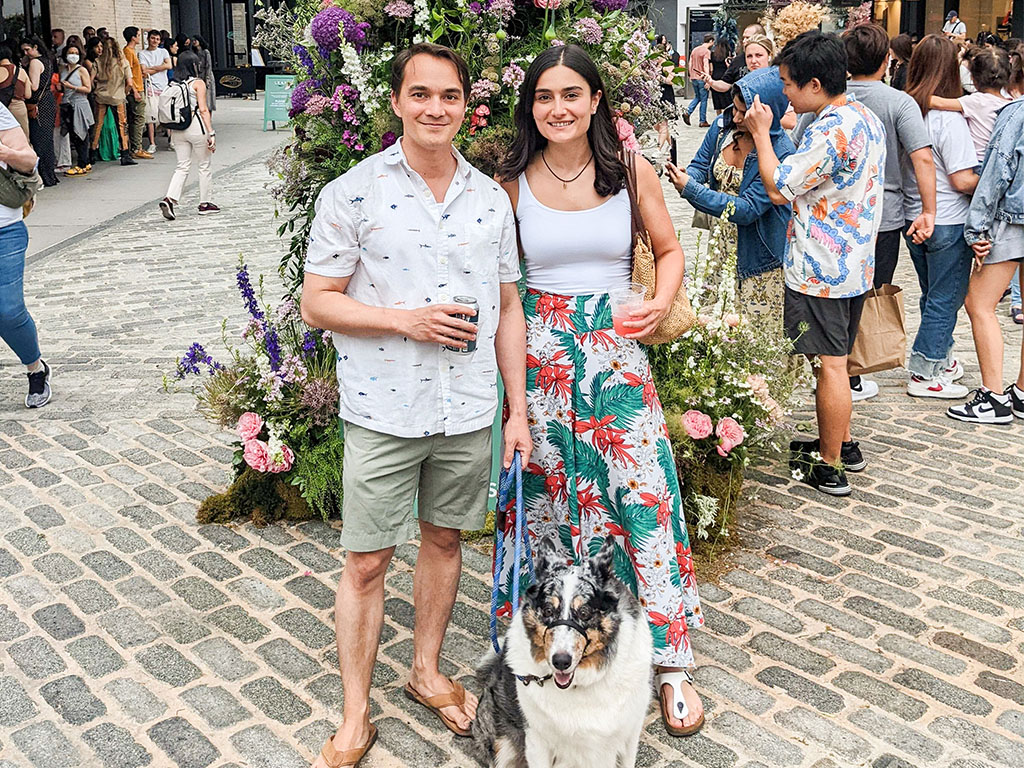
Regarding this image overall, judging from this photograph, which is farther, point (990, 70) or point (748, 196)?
point (990, 70)

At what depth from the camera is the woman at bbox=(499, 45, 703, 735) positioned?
339 cm

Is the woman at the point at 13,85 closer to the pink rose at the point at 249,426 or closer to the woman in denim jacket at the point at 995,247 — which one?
the pink rose at the point at 249,426

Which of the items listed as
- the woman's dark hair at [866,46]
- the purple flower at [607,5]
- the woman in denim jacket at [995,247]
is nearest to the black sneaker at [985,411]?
the woman in denim jacket at [995,247]

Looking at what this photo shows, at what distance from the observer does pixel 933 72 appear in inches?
257

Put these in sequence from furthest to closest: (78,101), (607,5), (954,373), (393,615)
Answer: (78,101), (954,373), (607,5), (393,615)

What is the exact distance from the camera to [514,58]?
4.38 meters

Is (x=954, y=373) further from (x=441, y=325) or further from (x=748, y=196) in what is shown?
(x=441, y=325)

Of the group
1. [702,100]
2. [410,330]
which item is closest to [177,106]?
[410,330]

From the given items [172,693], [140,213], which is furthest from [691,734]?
[140,213]

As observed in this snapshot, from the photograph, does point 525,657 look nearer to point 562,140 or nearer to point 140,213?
point 562,140

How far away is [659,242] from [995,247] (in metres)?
3.66

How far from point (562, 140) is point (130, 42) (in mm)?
19735

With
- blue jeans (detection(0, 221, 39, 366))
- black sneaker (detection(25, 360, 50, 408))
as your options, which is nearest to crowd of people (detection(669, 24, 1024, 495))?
blue jeans (detection(0, 221, 39, 366))

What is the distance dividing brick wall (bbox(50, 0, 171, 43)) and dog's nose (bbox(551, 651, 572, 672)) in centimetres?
2042
